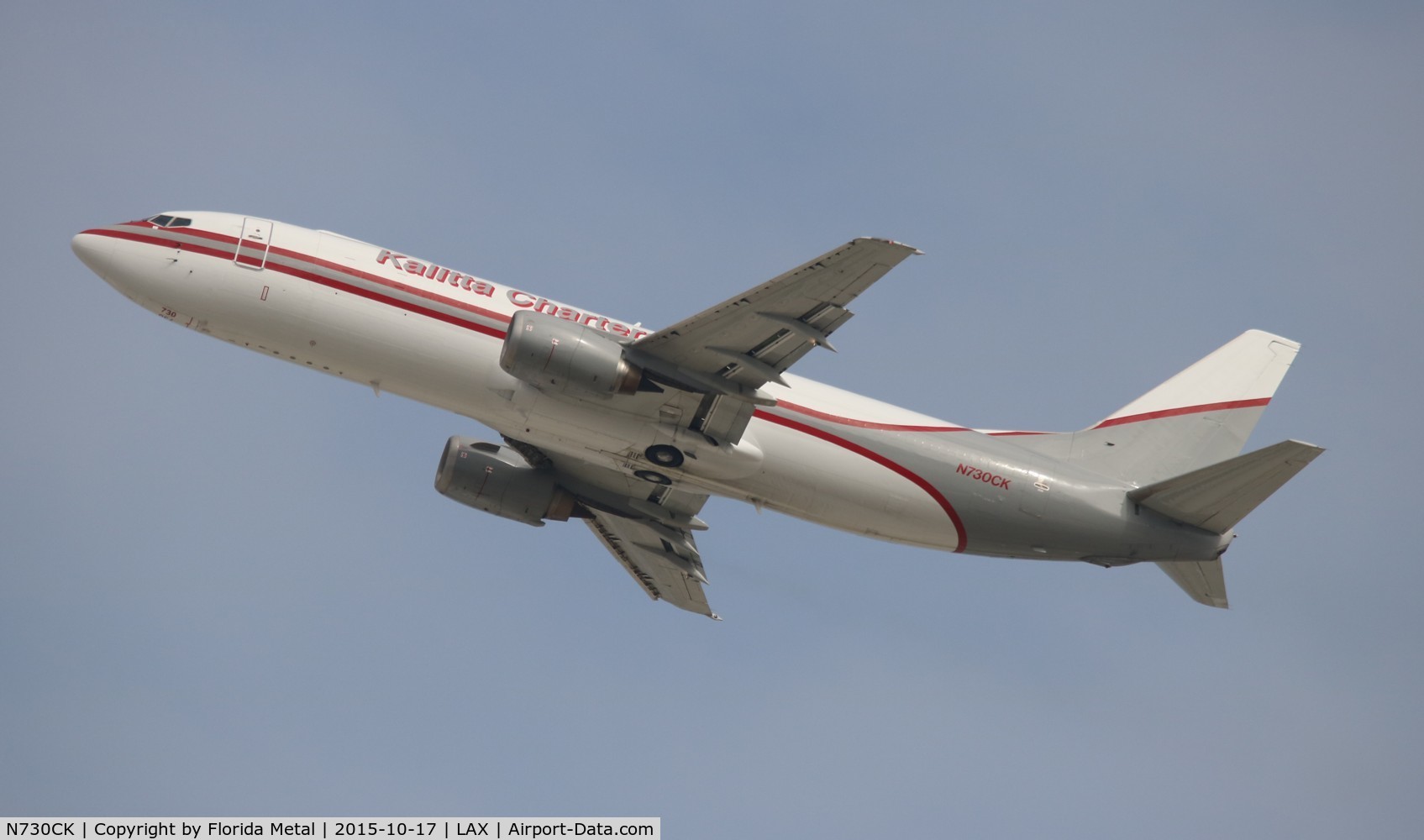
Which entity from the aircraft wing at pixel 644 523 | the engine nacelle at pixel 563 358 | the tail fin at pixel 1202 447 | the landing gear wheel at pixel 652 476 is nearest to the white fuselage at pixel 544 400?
the landing gear wheel at pixel 652 476

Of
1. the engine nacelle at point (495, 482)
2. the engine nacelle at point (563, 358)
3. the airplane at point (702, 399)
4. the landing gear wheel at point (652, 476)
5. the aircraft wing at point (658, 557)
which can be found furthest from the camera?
the aircraft wing at point (658, 557)

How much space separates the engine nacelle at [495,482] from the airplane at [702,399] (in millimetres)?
2809

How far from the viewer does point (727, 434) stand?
4041cm

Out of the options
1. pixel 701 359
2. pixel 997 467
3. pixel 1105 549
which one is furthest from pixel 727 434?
pixel 1105 549

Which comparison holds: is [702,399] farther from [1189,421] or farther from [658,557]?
[1189,421]

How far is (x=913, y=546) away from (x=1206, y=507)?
8.29 m

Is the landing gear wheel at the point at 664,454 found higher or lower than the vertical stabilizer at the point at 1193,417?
lower

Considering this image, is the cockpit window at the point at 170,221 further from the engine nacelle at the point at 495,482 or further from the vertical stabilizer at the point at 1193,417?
the vertical stabilizer at the point at 1193,417

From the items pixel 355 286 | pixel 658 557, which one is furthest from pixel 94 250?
pixel 658 557

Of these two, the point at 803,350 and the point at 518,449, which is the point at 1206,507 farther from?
the point at 518,449

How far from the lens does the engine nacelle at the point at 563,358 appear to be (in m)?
38.0

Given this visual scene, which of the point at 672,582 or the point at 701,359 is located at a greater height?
the point at 701,359

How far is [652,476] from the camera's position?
4228cm

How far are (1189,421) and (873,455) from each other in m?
11.6
